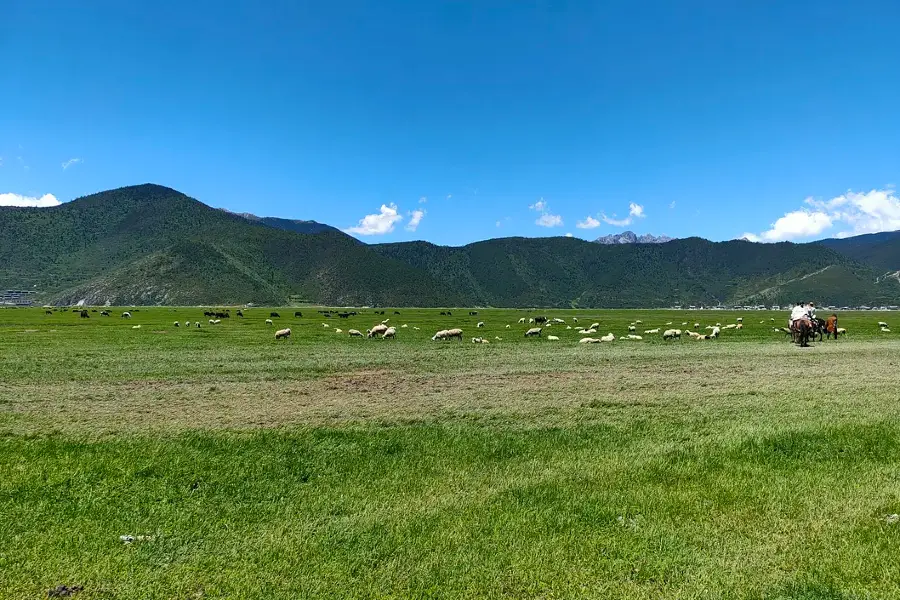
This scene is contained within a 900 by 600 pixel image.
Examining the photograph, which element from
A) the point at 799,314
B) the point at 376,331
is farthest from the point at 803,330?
the point at 376,331

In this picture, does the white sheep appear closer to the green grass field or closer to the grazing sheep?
the grazing sheep

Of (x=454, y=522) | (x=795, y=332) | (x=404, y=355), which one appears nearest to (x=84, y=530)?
(x=454, y=522)

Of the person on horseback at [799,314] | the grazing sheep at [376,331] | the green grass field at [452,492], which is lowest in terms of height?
the green grass field at [452,492]

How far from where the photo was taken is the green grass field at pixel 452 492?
19.5 ft

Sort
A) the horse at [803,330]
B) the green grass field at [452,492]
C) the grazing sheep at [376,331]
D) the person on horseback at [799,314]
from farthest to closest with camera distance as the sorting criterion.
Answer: the grazing sheep at [376,331] → the person on horseback at [799,314] → the horse at [803,330] → the green grass field at [452,492]

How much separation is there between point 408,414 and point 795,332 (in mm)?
34377

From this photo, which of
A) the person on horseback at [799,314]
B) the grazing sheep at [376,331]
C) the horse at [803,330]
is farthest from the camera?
the grazing sheep at [376,331]

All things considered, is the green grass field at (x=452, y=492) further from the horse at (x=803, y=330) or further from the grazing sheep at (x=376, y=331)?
the grazing sheep at (x=376, y=331)

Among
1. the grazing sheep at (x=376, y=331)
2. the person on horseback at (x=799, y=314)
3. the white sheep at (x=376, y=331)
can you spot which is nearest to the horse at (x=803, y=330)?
the person on horseback at (x=799, y=314)

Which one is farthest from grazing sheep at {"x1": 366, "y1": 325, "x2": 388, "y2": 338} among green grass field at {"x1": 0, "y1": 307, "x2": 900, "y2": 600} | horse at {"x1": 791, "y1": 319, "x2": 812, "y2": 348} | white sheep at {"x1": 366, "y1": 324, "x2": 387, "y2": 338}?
horse at {"x1": 791, "y1": 319, "x2": 812, "y2": 348}

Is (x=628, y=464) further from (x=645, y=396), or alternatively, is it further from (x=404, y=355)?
(x=404, y=355)

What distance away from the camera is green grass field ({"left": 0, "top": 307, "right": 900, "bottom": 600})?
19.5 feet

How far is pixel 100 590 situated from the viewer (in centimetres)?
568

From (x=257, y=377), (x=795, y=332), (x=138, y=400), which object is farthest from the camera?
(x=795, y=332)
